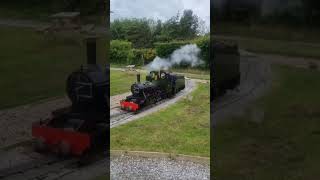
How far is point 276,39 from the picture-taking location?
4715 mm

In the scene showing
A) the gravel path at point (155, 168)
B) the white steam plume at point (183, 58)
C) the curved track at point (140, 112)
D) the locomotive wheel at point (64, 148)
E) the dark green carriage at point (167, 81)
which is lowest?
the gravel path at point (155, 168)

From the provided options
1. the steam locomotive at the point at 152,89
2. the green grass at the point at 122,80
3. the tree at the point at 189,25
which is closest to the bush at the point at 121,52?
the green grass at the point at 122,80

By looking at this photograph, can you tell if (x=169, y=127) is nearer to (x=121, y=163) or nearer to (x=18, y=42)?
(x=121, y=163)

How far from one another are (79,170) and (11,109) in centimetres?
127

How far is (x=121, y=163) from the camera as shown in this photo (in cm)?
445

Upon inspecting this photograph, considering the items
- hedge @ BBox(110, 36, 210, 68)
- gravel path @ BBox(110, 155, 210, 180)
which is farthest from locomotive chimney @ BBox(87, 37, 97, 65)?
gravel path @ BBox(110, 155, 210, 180)

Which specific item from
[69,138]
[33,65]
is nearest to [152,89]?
[69,138]

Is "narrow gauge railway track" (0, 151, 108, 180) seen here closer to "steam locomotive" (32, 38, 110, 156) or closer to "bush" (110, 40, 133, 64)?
"steam locomotive" (32, 38, 110, 156)

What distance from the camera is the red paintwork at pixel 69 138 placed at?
386cm

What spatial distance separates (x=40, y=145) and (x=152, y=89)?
160 centimetres

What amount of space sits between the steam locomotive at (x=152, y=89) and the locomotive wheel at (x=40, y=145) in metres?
1.12

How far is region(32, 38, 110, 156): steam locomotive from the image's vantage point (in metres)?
3.90

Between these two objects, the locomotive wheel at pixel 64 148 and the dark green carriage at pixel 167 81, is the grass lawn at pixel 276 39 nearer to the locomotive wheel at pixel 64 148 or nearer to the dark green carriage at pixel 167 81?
the dark green carriage at pixel 167 81

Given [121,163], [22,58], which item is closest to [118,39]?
[22,58]
